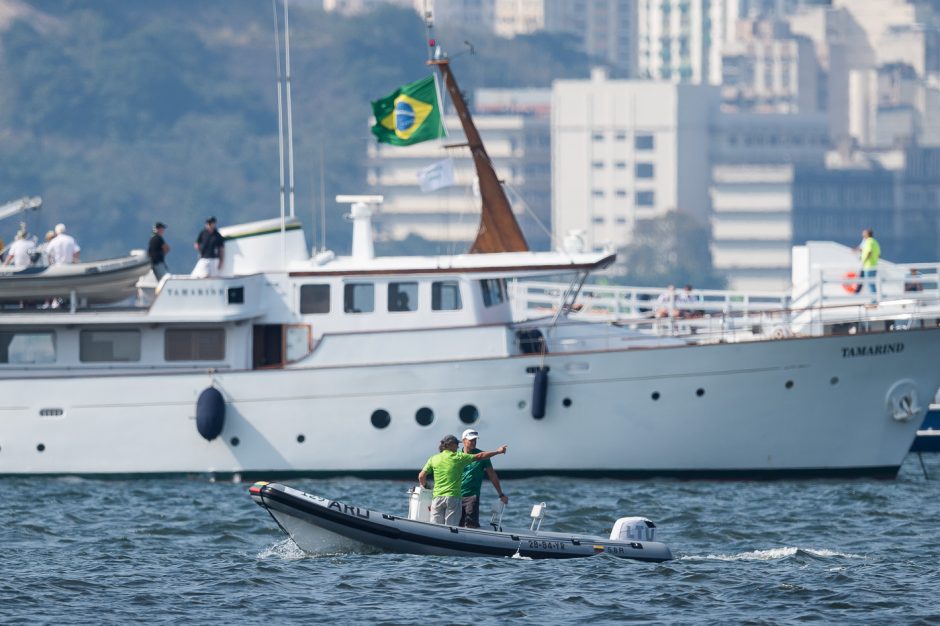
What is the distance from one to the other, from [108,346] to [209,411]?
8.01 ft

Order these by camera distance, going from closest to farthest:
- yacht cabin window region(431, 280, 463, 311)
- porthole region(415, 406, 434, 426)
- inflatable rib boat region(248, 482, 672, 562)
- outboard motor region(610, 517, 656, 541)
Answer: inflatable rib boat region(248, 482, 672, 562) → outboard motor region(610, 517, 656, 541) → porthole region(415, 406, 434, 426) → yacht cabin window region(431, 280, 463, 311)

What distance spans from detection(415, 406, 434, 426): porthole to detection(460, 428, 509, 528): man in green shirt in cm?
924

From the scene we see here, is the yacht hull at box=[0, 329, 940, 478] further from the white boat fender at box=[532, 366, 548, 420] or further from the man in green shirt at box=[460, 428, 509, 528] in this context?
the man in green shirt at box=[460, 428, 509, 528]

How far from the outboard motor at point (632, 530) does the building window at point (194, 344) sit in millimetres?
11498

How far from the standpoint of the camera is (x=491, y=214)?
3731 centimetres

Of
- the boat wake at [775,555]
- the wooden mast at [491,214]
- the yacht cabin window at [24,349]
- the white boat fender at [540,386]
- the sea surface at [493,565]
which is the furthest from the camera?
the wooden mast at [491,214]

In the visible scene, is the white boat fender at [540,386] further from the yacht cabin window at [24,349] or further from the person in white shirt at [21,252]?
the person in white shirt at [21,252]

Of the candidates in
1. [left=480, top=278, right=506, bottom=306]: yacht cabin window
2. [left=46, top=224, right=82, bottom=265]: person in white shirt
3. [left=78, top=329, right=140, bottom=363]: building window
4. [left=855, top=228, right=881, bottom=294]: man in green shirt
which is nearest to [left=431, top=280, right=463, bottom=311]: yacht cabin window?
[left=480, top=278, right=506, bottom=306]: yacht cabin window

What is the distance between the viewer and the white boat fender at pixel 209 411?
35.8m

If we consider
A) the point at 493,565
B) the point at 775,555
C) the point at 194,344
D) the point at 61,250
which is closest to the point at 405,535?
the point at 493,565

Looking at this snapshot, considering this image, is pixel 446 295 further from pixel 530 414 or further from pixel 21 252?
pixel 21 252

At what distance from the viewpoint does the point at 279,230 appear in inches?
1462

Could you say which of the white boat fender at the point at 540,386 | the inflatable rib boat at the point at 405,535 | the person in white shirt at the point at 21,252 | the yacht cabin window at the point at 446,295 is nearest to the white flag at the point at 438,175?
the yacht cabin window at the point at 446,295

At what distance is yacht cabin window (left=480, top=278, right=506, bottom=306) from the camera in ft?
121
